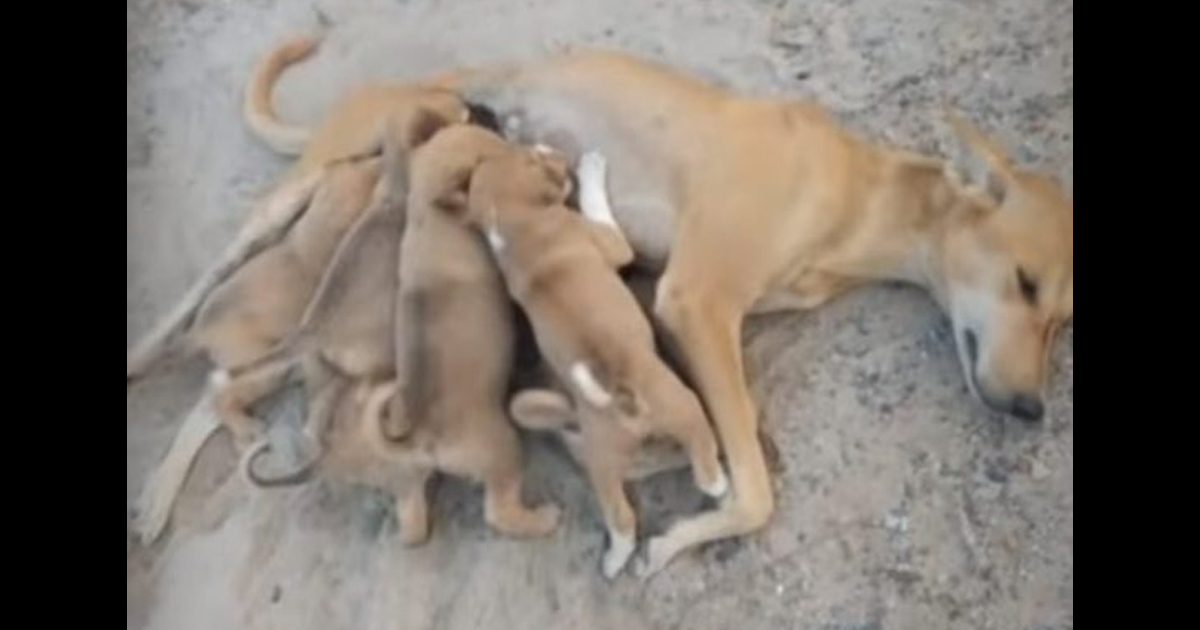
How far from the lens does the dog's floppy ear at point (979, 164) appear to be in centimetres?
160

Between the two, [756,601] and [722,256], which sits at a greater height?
[722,256]

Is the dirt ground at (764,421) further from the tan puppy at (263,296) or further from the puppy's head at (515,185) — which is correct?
the puppy's head at (515,185)

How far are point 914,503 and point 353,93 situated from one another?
0.58 metres

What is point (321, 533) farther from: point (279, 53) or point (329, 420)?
point (279, 53)

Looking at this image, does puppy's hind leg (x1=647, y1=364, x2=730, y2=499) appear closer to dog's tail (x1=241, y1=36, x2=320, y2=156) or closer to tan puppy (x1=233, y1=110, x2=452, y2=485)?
tan puppy (x1=233, y1=110, x2=452, y2=485)

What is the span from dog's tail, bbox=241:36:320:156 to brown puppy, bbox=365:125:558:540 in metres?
0.20

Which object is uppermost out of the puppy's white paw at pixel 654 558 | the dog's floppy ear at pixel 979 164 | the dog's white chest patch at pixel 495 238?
the dog's white chest patch at pixel 495 238

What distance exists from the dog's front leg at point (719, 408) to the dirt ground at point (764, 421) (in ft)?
0.06

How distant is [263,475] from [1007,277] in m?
0.60

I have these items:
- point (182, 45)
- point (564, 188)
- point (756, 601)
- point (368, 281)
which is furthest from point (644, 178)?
point (182, 45)

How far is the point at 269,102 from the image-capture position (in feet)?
5.86

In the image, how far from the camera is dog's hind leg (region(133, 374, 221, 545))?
1676mm

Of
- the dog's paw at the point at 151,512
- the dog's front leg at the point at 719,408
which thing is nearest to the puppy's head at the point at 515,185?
the dog's front leg at the point at 719,408
